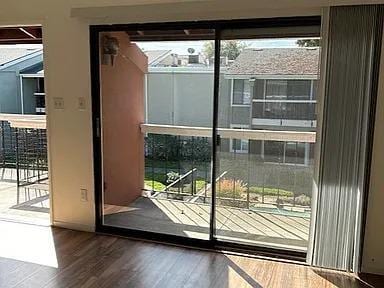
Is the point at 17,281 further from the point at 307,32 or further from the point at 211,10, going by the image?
the point at 307,32

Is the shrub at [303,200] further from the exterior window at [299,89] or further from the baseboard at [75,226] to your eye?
the baseboard at [75,226]

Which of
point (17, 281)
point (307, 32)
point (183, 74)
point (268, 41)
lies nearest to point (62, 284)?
point (17, 281)

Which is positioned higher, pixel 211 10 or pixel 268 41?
pixel 211 10

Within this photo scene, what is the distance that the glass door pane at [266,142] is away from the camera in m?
3.12

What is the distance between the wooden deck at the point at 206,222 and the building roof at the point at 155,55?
4.42 feet

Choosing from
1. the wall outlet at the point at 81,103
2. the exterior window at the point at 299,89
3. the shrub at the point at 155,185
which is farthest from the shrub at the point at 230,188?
the wall outlet at the point at 81,103

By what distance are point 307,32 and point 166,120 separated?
1.43 metres

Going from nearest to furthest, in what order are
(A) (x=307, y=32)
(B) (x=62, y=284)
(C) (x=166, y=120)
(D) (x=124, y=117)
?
1. (B) (x=62, y=284)
2. (A) (x=307, y=32)
3. (C) (x=166, y=120)
4. (D) (x=124, y=117)

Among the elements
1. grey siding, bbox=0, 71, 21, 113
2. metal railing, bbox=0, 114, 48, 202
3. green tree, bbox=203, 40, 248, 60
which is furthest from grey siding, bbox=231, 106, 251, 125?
grey siding, bbox=0, 71, 21, 113

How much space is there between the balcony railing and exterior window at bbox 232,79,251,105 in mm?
248

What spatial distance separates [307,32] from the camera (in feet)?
9.93

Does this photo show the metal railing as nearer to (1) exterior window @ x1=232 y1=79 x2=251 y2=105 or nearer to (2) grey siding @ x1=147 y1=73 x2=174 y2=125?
(2) grey siding @ x1=147 y1=73 x2=174 y2=125

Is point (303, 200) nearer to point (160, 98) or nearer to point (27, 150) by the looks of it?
point (160, 98)

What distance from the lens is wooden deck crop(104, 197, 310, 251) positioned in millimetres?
3378
